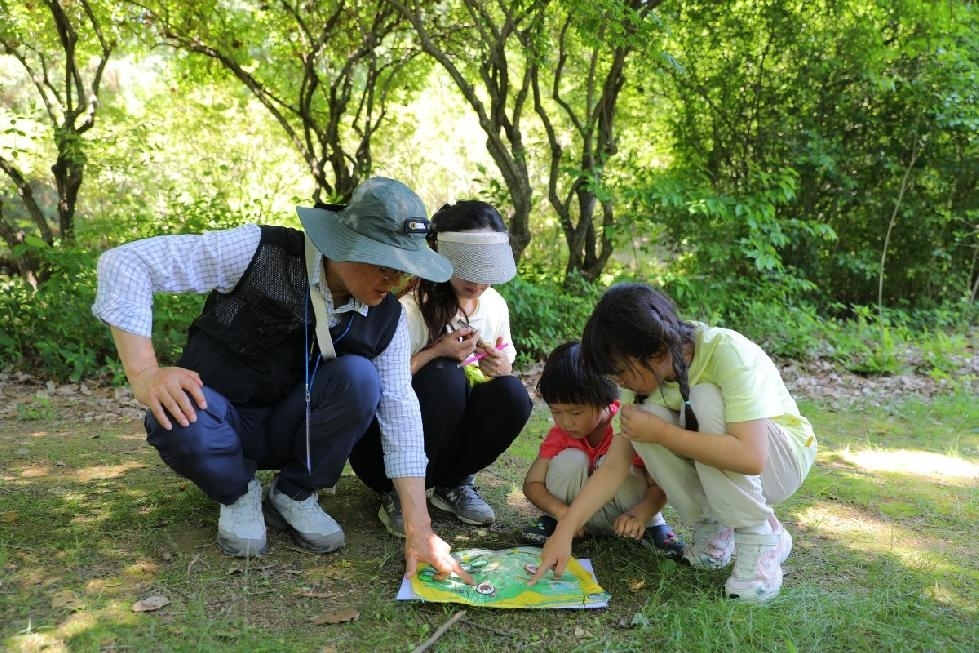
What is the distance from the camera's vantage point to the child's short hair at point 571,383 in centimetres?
235

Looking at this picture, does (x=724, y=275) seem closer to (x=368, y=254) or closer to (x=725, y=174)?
(x=725, y=174)

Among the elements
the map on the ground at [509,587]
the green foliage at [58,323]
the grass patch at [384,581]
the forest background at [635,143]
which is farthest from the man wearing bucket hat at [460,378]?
the green foliage at [58,323]

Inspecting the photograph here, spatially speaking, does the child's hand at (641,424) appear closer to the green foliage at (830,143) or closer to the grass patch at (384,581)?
the grass patch at (384,581)

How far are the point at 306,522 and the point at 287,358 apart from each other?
0.50m

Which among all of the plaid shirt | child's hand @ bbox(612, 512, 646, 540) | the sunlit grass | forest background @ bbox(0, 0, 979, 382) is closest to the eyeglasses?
the plaid shirt

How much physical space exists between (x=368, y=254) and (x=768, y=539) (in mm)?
1287

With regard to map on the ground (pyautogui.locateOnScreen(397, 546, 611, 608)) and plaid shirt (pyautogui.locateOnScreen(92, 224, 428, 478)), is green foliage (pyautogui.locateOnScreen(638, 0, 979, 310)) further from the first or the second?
map on the ground (pyautogui.locateOnScreen(397, 546, 611, 608))

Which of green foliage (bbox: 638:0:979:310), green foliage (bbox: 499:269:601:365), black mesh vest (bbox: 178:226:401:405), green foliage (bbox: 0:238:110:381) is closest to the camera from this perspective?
black mesh vest (bbox: 178:226:401:405)

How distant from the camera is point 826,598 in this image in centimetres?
212

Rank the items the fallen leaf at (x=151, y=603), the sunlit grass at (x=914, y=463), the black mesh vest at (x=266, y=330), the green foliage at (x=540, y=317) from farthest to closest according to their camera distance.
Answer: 1. the green foliage at (x=540, y=317)
2. the sunlit grass at (x=914, y=463)
3. the black mesh vest at (x=266, y=330)
4. the fallen leaf at (x=151, y=603)

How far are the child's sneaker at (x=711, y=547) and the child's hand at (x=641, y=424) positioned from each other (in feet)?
1.45

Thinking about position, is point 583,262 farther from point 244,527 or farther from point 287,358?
point 244,527

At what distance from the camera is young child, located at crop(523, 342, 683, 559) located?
2.36 meters

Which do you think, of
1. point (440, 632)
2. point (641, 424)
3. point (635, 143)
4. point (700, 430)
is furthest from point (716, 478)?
point (635, 143)
